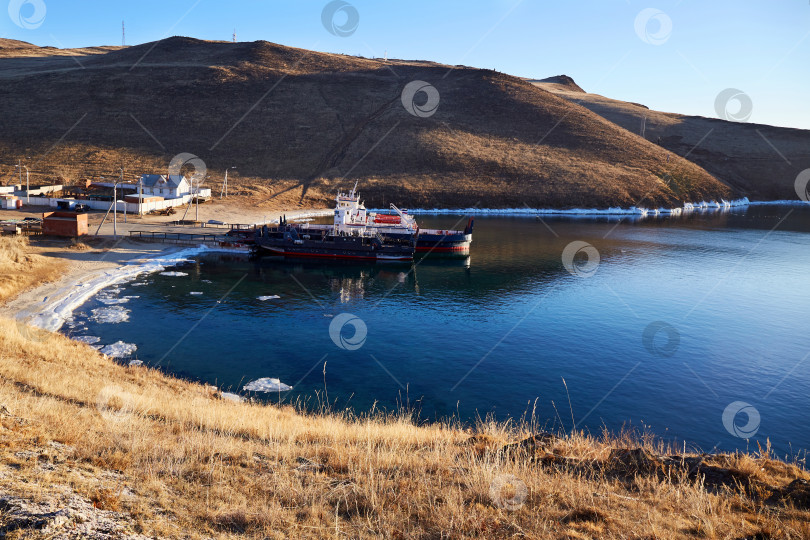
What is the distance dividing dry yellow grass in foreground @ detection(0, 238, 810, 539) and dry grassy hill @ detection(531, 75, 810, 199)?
159 metres

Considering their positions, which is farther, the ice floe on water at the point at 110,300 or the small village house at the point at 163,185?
the small village house at the point at 163,185

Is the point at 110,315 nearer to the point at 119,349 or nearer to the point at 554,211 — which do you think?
the point at 119,349

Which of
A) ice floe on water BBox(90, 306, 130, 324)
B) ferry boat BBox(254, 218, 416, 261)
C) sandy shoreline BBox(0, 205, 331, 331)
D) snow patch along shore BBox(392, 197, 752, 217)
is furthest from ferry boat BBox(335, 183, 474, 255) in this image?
snow patch along shore BBox(392, 197, 752, 217)

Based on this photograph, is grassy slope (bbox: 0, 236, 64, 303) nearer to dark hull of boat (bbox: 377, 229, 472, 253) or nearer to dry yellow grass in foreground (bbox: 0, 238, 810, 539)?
dry yellow grass in foreground (bbox: 0, 238, 810, 539)

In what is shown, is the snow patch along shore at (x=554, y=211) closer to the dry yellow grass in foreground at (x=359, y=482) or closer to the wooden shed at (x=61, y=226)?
the wooden shed at (x=61, y=226)

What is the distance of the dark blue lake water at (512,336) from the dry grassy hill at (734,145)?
10936 centimetres

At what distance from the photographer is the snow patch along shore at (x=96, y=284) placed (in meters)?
28.6

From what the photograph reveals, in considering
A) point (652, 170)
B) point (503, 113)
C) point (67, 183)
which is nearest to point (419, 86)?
point (503, 113)

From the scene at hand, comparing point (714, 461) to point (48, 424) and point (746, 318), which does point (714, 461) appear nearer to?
point (48, 424)

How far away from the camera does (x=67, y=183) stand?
93875 mm

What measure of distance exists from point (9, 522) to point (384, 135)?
129096 mm

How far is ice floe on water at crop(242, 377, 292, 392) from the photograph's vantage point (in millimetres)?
22531

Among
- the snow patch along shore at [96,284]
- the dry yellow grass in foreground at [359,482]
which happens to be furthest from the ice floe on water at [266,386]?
the snow patch along shore at [96,284]

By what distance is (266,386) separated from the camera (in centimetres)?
2292
